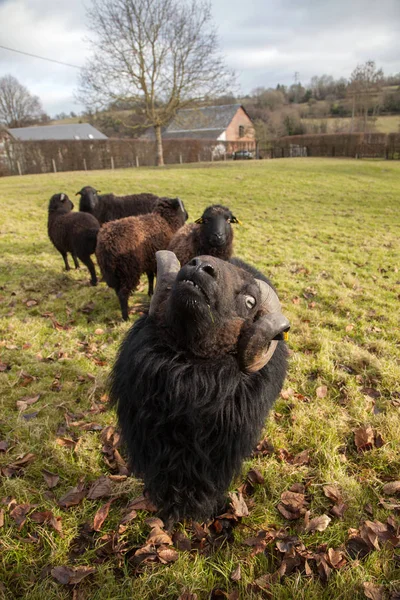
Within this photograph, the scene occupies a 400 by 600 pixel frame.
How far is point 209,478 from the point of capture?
2039 mm

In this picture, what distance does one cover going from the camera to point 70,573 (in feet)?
6.43

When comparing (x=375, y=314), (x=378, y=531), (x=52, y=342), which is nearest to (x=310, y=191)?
(x=375, y=314)

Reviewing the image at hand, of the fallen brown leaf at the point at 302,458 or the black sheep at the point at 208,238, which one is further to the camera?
the black sheep at the point at 208,238

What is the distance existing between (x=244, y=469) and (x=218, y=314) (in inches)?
62.3

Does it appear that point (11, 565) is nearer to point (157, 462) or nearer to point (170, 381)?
point (157, 462)

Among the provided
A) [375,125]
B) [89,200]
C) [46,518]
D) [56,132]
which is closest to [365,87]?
[375,125]

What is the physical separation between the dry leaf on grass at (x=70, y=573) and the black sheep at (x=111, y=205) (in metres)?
7.35

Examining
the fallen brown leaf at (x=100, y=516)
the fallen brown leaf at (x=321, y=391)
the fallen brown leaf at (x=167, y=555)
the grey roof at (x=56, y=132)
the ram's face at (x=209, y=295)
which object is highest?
the grey roof at (x=56, y=132)

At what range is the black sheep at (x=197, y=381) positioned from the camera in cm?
172

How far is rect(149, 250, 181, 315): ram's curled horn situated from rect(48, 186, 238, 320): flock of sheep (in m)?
2.36

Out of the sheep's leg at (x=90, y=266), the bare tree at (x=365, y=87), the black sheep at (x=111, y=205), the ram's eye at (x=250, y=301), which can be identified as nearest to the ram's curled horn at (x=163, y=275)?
the ram's eye at (x=250, y=301)

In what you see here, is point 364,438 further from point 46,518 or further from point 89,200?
point 89,200

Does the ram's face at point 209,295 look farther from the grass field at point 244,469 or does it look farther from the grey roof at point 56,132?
the grey roof at point 56,132

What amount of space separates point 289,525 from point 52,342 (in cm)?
349
